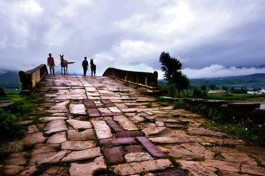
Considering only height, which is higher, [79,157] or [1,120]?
[1,120]

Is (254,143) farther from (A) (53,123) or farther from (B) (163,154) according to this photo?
(A) (53,123)

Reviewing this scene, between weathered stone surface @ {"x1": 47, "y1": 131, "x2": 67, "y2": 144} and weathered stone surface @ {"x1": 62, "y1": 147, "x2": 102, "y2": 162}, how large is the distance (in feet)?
2.01

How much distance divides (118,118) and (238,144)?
2.65 metres

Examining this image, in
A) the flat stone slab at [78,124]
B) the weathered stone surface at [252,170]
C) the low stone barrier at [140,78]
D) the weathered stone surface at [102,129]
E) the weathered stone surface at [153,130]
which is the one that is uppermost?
the low stone barrier at [140,78]

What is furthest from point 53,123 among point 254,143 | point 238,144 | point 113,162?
point 254,143

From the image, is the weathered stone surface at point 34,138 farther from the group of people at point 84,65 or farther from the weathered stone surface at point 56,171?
the group of people at point 84,65

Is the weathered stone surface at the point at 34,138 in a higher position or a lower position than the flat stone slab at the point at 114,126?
lower

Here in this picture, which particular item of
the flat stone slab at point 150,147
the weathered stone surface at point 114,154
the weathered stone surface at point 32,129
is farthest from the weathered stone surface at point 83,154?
the weathered stone surface at point 32,129

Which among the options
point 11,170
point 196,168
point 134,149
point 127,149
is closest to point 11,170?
point 11,170

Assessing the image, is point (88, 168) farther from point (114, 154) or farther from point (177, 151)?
point (177, 151)

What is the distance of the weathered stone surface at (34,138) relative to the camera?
3738mm

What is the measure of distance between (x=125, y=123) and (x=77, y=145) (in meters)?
1.54

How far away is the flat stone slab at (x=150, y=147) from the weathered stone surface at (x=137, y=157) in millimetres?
111

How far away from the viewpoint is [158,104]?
297 inches
